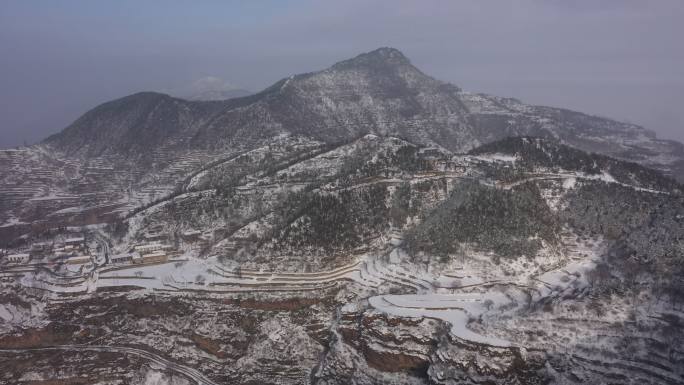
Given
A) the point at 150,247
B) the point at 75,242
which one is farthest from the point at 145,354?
the point at 75,242

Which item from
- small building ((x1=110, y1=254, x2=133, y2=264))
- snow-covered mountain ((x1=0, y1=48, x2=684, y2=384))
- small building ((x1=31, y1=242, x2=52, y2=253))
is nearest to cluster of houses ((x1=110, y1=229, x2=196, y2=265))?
small building ((x1=110, y1=254, x2=133, y2=264))

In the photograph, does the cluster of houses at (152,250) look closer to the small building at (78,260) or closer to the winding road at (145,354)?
the small building at (78,260)

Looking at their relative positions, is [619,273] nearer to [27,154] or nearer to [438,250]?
[438,250]

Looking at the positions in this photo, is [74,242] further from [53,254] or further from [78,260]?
[78,260]

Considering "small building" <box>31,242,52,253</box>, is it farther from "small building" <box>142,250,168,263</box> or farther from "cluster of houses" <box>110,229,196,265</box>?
"small building" <box>142,250,168,263</box>

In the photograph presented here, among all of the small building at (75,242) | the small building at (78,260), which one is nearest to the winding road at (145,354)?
the small building at (78,260)

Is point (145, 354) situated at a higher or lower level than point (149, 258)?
lower

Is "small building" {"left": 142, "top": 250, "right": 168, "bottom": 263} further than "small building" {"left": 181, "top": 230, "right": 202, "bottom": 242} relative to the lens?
No

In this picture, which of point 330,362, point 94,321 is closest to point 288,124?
point 94,321
